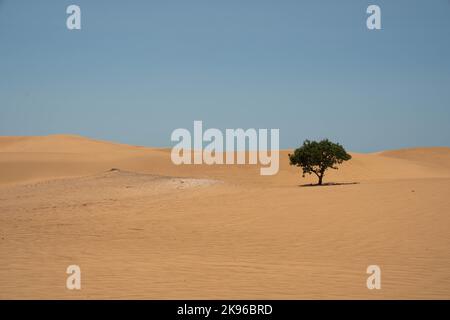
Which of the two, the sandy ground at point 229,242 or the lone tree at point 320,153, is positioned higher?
the lone tree at point 320,153

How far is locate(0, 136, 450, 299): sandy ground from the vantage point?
322 inches

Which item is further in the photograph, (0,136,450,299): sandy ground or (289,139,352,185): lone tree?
(289,139,352,185): lone tree

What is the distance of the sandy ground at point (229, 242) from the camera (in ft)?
26.8

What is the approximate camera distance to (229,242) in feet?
40.7

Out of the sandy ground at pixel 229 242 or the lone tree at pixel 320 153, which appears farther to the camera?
the lone tree at pixel 320 153

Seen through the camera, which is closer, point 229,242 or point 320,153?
point 229,242

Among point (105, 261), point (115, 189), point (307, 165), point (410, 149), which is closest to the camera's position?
point (105, 261)

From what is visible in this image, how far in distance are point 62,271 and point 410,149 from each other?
3099 inches

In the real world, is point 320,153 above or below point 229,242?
above

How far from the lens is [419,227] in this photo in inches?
519

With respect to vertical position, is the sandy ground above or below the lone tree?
below
